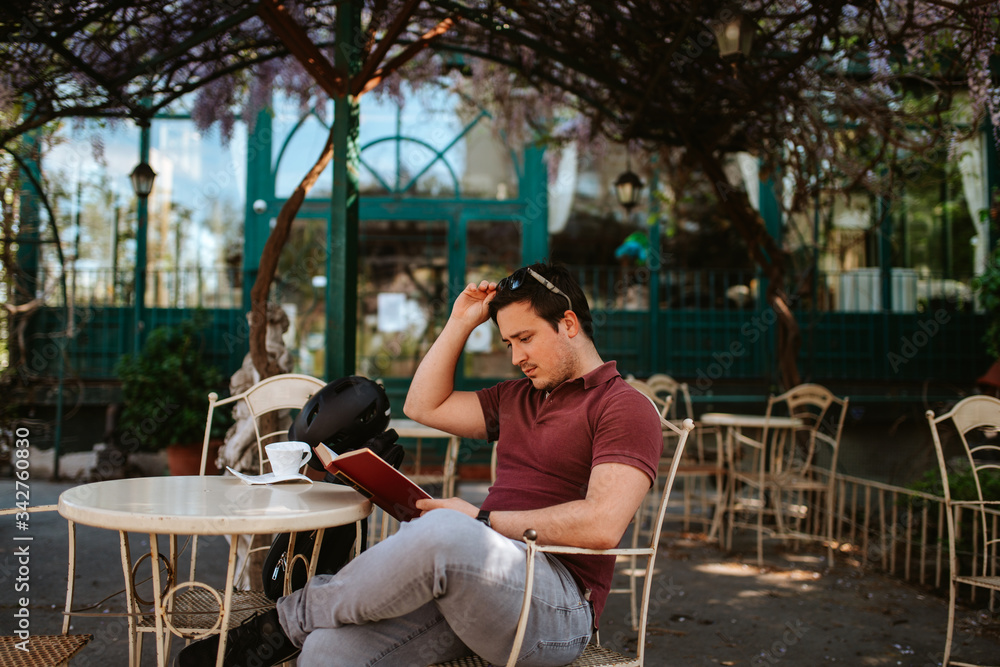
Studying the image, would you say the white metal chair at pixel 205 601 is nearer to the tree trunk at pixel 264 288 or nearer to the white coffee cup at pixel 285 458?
the white coffee cup at pixel 285 458

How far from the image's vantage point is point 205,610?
2.14 m

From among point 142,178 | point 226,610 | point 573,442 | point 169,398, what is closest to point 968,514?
point 573,442

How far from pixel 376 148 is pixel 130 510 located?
6.47 metres

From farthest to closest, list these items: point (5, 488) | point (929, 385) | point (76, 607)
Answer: point (929, 385) → point (5, 488) → point (76, 607)

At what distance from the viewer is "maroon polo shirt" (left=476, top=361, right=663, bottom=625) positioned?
1.82 meters

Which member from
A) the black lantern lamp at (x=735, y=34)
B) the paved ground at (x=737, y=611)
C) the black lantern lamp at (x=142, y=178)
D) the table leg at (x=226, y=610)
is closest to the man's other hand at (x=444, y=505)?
the table leg at (x=226, y=610)

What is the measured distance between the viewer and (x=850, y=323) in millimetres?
7562

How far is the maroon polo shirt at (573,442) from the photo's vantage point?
182 cm

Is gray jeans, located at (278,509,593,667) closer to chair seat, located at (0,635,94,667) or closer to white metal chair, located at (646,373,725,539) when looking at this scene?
chair seat, located at (0,635,94,667)

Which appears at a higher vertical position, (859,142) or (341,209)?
(859,142)

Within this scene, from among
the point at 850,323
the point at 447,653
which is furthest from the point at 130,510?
the point at 850,323

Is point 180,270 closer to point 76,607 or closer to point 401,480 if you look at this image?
point 76,607

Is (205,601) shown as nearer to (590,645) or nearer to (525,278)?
(590,645)

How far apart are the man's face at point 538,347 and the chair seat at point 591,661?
71 centimetres
